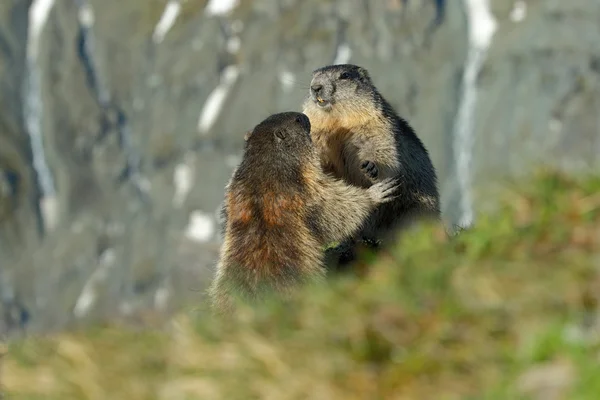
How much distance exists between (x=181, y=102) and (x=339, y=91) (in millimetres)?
178310

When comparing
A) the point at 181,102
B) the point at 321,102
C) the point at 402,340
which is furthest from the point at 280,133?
the point at 181,102

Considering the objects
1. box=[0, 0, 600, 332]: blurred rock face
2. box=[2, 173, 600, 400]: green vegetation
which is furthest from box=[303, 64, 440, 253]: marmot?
box=[0, 0, 600, 332]: blurred rock face

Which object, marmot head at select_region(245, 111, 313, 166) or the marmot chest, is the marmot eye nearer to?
marmot head at select_region(245, 111, 313, 166)

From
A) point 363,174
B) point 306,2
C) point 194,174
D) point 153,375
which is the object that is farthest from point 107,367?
point 306,2

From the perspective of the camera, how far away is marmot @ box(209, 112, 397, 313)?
8508mm

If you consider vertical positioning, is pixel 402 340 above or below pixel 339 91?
below

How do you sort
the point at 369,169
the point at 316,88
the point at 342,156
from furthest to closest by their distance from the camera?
the point at 316,88 → the point at 342,156 → the point at 369,169

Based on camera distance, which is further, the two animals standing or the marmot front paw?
the marmot front paw

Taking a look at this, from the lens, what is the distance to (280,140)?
10.2 metres

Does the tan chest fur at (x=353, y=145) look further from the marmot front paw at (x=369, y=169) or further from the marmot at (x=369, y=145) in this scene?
the marmot front paw at (x=369, y=169)

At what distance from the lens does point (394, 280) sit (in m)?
5.21

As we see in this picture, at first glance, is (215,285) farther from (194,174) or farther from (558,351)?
(194,174)

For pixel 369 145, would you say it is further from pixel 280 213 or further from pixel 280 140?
pixel 280 213

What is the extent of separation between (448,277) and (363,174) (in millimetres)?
6979
